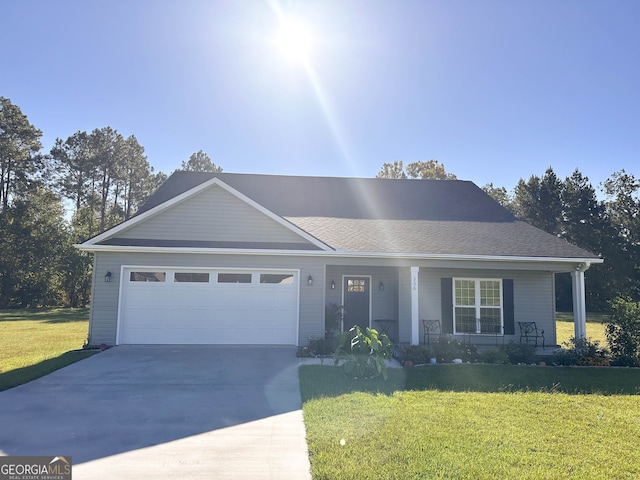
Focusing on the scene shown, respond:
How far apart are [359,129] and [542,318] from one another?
864 cm

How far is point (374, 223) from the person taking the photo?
13.2 meters

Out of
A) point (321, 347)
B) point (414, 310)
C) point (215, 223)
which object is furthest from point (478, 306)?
point (215, 223)

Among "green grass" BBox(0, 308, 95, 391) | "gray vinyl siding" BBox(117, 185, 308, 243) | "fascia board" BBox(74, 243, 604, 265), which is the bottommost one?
"green grass" BBox(0, 308, 95, 391)

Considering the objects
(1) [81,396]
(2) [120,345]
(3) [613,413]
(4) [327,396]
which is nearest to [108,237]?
(2) [120,345]

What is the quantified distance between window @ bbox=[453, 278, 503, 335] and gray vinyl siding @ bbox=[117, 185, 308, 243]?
17.1 ft

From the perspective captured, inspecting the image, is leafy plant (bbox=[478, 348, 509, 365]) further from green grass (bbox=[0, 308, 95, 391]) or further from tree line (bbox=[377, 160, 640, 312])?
tree line (bbox=[377, 160, 640, 312])

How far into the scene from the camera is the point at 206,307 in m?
10.5

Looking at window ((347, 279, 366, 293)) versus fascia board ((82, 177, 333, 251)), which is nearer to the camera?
fascia board ((82, 177, 333, 251))

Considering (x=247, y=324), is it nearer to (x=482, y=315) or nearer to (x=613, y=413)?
(x=482, y=315)

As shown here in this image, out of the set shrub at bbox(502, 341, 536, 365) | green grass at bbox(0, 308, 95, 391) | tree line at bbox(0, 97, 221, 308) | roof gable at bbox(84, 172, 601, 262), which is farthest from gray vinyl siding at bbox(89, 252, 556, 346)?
tree line at bbox(0, 97, 221, 308)

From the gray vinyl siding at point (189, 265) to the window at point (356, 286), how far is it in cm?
203

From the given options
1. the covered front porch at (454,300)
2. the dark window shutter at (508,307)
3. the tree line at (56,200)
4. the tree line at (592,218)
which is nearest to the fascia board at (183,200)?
the covered front porch at (454,300)

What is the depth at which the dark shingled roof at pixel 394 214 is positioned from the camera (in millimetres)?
11359

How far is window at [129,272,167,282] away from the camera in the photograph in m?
10.5
